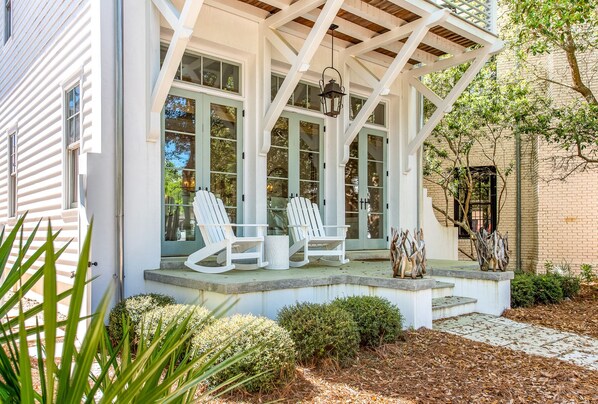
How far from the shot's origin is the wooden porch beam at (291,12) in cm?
567

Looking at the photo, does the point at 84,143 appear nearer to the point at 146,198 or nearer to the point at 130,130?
the point at 130,130

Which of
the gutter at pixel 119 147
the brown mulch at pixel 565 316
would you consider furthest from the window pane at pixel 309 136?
the brown mulch at pixel 565 316

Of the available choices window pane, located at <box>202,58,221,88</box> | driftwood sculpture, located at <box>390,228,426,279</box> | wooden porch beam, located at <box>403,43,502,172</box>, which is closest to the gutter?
window pane, located at <box>202,58,221,88</box>

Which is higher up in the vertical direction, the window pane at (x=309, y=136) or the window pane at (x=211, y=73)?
the window pane at (x=211, y=73)

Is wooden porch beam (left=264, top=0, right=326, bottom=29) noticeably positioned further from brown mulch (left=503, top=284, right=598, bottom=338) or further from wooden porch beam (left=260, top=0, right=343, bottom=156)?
brown mulch (left=503, top=284, right=598, bottom=338)

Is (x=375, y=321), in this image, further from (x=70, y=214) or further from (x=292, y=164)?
(x=70, y=214)

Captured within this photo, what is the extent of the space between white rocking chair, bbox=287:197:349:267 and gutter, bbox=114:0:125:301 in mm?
1978

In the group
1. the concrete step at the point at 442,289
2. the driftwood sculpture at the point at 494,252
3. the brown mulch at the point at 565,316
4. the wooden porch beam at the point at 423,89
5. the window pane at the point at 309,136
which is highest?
the wooden porch beam at the point at 423,89

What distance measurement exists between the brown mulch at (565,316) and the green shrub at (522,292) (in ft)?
0.32

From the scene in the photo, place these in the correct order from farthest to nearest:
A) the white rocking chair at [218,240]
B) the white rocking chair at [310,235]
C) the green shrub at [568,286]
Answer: the green shrub at [568,286] < the white rocking chair at [310,235] < the white rocking chair at [218,240]

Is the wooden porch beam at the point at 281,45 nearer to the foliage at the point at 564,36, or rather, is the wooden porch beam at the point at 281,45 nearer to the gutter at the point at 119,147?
the gutter at the point at 119,147

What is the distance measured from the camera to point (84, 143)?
5277 mm

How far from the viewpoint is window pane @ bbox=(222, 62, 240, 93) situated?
618cm

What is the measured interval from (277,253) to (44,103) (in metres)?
3.96
